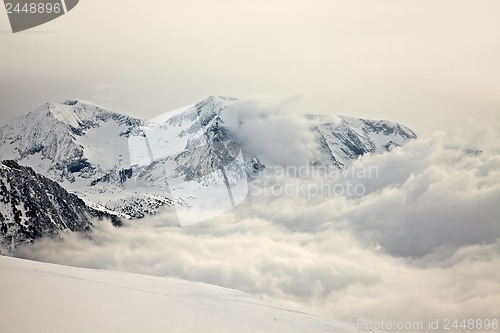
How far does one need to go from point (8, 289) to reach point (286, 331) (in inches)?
846

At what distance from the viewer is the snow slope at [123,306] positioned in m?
31.0

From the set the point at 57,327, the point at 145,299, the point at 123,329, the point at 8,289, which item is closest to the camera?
the point at 57,327

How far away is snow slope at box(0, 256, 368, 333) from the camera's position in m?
31.0

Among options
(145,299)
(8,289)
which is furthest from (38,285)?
(145,299)

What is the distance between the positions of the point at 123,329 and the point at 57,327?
4.25m

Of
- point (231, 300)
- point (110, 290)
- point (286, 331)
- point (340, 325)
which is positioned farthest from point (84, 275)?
point (340, 325)

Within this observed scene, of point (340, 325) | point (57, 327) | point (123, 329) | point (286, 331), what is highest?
point (57, 327)

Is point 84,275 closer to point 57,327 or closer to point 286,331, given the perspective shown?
point 57,327

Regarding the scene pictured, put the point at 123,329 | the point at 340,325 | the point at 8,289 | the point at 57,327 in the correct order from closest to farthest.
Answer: the point at 57,327
the point at 123,329
the point at 8,289
the point at 340,325

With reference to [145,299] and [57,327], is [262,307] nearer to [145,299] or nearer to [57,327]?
[145,299]

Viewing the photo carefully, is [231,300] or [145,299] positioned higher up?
[145,299]

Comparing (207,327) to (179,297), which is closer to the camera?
(207,327)

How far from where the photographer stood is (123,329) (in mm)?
31484

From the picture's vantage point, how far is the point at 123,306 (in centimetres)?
3631
